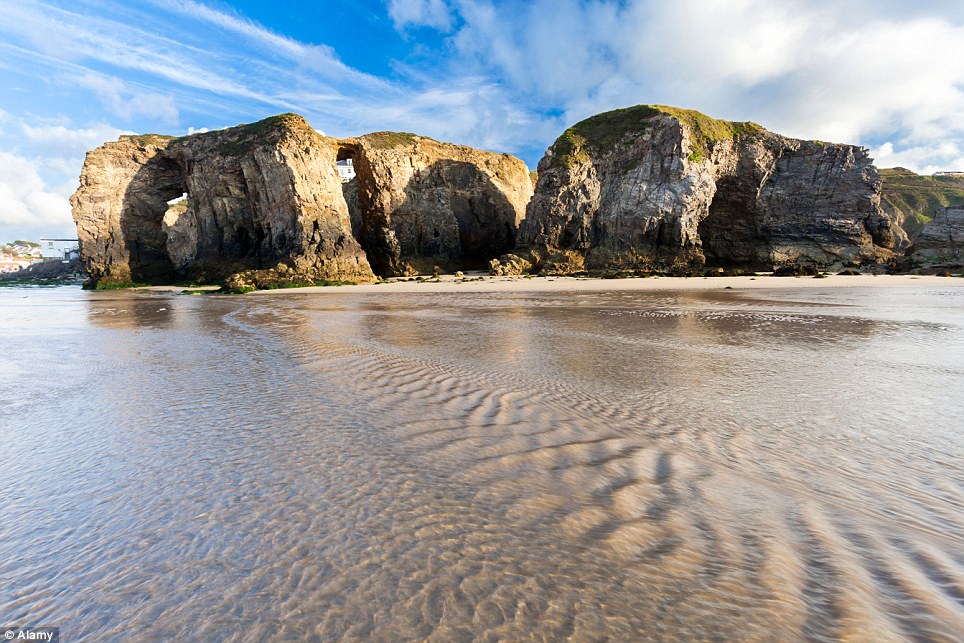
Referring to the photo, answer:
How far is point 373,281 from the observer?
30.5 m

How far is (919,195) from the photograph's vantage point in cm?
6462

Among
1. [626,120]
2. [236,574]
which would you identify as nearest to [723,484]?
[236,574]

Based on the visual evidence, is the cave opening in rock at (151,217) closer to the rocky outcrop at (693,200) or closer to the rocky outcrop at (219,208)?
the rocky outcrop at (219,208)

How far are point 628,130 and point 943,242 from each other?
2252 centimetres

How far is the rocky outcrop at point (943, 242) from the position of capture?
28725 millimetres

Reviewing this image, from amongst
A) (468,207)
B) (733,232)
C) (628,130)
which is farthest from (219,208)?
(733,232)

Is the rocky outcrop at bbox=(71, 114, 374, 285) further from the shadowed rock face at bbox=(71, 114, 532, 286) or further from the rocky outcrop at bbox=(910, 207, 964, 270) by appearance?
the rocky outcrop at bbox=(910, 207, 964, 270)

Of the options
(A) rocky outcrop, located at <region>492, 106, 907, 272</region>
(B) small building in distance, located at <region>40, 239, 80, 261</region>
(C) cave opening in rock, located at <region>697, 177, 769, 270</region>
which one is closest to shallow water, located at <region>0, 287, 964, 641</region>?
(A) rocky outcrop, located at <region>492, 106, 907, 272</region>

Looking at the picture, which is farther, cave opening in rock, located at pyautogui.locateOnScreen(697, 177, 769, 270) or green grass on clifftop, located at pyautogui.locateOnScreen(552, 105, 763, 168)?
cave opening in rock, located at pyautogui.locateOnScreen(697, 177, 769, 270)

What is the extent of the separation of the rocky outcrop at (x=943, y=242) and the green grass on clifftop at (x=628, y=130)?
537 inches

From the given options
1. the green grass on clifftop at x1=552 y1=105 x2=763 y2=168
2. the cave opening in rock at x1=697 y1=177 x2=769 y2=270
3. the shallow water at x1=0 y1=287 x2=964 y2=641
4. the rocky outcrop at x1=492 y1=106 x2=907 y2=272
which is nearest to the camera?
the shallow water at x1=0 y1=287 x2=964 y2=641

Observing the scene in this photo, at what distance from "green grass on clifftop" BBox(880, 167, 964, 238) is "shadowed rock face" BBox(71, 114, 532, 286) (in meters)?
59.1

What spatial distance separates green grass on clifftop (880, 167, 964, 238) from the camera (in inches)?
2365

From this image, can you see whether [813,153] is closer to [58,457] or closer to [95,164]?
[58,457]
